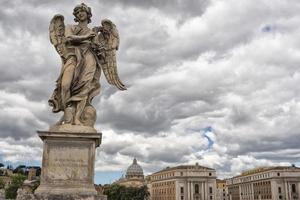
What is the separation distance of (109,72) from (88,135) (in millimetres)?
2466

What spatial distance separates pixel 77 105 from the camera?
10789mm

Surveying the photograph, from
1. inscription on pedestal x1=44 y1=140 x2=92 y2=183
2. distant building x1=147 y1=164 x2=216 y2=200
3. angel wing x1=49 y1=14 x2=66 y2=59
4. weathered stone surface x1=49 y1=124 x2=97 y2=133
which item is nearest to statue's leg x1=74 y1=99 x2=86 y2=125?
weathered stone surface x1=49 y1=124 x2=97 y2=133

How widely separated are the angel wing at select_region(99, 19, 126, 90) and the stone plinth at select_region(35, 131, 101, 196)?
7.41ft

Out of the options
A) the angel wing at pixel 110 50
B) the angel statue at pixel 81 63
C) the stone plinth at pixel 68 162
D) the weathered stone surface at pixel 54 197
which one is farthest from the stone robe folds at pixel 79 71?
the weathered stone surface at pixel 54 197

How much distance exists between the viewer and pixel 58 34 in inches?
445

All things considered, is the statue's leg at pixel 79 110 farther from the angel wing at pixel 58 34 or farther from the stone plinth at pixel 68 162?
the angel wing at pixel 58 34

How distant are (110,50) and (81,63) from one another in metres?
1.00

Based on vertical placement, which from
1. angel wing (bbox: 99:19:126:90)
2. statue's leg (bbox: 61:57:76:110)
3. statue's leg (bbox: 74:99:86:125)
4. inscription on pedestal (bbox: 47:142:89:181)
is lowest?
inscription on pedestal (bbox: 47:142:89:181)

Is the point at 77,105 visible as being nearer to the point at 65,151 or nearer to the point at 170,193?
the point at 65,151

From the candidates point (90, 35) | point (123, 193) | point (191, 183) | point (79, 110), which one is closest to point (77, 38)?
point (90, 35)

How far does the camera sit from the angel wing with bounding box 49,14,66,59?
36.9ft

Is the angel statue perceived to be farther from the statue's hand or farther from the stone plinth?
the stone plinth

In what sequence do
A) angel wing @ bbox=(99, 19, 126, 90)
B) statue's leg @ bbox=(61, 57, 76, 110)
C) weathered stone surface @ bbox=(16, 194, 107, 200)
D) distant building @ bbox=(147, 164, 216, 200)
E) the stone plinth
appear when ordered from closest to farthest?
weathered stone surface @ bbox=(16, 194, 107, 200)
the stone plinth
statue's leg @ bbox=(61, 57, 76, 110)
angel wing @ bbox=(99, 19, 126, 90)
distant building @ bbox=(147, 164, 216, 200)

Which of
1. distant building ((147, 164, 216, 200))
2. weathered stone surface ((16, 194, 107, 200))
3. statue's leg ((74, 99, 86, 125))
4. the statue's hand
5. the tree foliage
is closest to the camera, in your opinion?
weathered stone surface ((16, 194, 107, 200))
